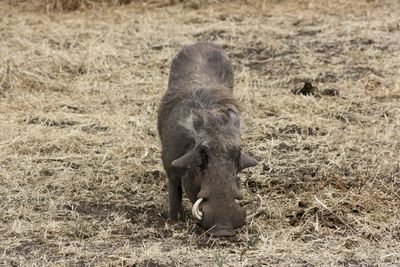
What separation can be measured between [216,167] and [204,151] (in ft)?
0.45

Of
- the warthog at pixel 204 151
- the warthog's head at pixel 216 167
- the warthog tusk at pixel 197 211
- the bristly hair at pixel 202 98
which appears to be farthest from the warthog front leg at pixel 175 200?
the warthog tusk at pixel 197 211

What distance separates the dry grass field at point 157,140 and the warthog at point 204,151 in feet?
0.61

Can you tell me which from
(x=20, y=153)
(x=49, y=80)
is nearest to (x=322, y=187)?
(x=20, y=153)

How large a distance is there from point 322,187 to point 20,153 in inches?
95.7

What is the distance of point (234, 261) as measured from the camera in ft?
15.1

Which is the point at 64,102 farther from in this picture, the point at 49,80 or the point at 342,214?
the point at 342,214

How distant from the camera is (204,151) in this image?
4930mm

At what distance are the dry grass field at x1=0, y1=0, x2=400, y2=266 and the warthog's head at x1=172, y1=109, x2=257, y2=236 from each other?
6.5 inches

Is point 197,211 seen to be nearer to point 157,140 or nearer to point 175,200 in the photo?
point 175,200

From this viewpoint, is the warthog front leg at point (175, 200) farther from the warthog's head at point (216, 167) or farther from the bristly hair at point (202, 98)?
the bristly hair at point (202, 98)

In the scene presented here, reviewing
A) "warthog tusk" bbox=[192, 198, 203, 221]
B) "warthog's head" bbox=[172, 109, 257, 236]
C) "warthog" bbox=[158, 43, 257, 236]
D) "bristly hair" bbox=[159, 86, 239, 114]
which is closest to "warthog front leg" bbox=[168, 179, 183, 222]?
"warthog" bbox=[158, 43, 257, 236]

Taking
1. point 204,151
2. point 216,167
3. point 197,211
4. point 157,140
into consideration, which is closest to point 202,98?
point 204,151

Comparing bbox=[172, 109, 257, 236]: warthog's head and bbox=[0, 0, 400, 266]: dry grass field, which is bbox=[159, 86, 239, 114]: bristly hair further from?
bbox=[0, 0, 400, 266]: dry grass field

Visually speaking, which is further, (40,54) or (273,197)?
(40,54)
